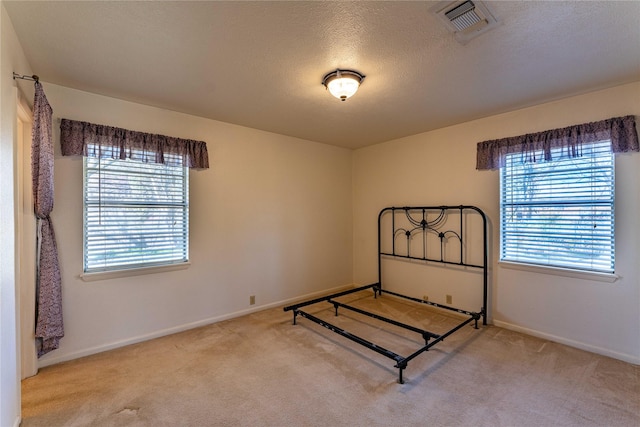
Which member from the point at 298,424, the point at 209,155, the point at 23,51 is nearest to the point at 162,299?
the point at 209,155

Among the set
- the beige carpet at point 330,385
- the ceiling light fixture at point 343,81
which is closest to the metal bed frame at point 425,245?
the beige carpet at point 330,385

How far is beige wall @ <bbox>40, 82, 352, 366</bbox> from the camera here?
267 cm

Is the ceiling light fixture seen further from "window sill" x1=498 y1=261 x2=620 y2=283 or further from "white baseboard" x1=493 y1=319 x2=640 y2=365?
"white baseboard" x1=493 y1=319 x2=640 y2=365

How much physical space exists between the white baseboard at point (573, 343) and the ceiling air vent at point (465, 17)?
9.92ft

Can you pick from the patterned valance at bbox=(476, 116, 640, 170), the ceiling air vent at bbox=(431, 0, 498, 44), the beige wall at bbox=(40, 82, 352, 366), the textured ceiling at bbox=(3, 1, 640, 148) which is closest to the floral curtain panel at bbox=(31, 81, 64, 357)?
the beige wall at bbox=(40, 82, 352, 366)

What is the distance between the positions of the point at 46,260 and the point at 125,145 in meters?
1.22

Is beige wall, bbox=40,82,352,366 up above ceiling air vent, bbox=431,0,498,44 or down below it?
below

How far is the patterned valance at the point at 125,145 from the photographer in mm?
2602

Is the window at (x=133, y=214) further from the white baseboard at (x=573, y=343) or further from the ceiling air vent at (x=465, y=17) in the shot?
the white baseboard at (x=573, y=343)

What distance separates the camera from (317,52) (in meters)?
2.06

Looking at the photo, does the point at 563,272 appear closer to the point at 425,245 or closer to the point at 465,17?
the point at 425,245

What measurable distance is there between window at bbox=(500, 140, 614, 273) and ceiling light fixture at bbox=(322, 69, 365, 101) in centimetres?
211

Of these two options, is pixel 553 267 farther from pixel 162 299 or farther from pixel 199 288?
pixel 162 299

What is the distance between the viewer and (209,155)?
348 centimetres
